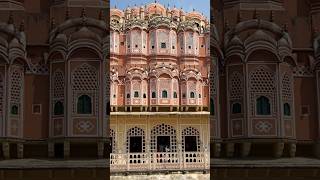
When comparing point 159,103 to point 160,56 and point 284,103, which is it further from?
point 284,103

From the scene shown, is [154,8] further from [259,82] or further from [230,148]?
[230,148]

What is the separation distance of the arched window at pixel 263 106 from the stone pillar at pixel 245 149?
171 millimetres

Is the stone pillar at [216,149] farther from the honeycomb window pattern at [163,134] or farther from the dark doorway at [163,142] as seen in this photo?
the dark doorway at [163,142]

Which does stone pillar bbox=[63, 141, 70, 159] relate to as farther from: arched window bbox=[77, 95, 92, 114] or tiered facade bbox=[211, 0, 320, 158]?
tiered facade bbox=[211, 0, 320, 158]

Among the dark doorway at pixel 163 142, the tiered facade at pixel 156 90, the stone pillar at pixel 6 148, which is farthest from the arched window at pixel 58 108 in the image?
the dark doorway at pixel 163 142

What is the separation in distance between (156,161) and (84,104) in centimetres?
315

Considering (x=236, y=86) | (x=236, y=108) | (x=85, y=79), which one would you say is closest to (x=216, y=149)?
(x=236, y=108)

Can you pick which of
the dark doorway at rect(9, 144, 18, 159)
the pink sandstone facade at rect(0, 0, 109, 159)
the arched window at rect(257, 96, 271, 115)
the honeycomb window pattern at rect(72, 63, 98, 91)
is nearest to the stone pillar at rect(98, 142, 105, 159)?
the pink sandstone facade at rect(0, 0, 109, 159)

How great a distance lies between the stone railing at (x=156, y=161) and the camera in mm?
4051

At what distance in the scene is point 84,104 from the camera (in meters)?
2.42

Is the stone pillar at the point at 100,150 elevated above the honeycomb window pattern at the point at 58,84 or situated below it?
below

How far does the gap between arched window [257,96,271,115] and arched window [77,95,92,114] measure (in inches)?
30.3

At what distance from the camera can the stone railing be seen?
4.05 m

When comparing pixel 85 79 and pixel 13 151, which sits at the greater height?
pixel 85 79
